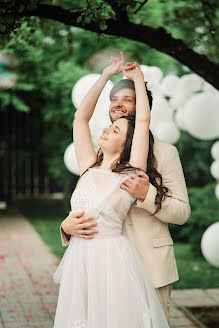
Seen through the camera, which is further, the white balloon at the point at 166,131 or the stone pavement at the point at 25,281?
the white balloon at the point at 166,131

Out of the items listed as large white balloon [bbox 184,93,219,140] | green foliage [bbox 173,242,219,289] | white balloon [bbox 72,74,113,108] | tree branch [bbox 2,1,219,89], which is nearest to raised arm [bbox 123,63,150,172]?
tree branch [bbox 2,1,219,89]

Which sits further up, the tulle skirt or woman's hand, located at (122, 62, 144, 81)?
woman's hand, located at (122, 62, 144, 81)

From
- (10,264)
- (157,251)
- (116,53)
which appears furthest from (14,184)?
(157,251)

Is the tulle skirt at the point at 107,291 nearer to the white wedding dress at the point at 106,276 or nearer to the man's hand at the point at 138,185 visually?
the white wedding dress at the point at 106,276

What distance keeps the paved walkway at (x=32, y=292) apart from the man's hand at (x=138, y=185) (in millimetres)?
2412

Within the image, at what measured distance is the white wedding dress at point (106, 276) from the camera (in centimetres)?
267

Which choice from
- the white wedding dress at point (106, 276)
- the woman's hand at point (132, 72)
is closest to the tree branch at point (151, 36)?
the woman's hand at point (132, 72)

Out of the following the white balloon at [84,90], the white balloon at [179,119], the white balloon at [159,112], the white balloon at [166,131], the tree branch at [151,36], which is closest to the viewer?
the tree branch at [151,36]

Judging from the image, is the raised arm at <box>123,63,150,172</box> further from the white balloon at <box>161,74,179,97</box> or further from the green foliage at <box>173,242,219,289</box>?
the green foliage at <box>173,242,219,289</box>

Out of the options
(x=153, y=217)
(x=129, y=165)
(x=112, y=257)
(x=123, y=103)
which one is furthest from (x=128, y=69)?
(x=112, y=257)

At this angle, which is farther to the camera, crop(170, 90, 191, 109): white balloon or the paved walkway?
crop(170, 90, 191, 109): white balloon

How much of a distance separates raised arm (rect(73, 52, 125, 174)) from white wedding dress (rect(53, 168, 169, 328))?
216mm

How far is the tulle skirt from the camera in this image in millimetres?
2660

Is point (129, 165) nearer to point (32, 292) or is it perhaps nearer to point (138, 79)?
point (138, 79)
